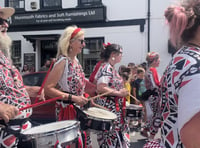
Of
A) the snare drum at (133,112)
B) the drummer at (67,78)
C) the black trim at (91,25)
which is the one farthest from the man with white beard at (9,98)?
the black trim at (91,25)

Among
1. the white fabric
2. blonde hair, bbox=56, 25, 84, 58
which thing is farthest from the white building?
blonde hair, bbox=56, 25, 84, 58

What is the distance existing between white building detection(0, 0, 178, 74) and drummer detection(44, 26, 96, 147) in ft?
26.9

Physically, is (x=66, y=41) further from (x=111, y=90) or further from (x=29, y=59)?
(x=29, y=59)

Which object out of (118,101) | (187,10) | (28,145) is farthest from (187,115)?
(118,101)

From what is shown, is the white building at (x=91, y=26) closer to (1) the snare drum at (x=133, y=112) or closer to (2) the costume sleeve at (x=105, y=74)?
(1) the snare drum at (x=133, y=112)

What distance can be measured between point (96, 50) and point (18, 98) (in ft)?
33.0

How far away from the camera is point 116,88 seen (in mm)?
3656

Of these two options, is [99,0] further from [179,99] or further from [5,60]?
[179,99]

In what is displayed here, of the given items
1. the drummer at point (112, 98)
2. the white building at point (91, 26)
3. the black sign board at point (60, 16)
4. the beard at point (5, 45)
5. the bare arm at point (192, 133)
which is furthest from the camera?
the black sign board at point (60, 16)

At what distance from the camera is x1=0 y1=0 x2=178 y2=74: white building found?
449 inches

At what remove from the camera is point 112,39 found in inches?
466

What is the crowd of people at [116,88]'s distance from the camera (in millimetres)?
1340

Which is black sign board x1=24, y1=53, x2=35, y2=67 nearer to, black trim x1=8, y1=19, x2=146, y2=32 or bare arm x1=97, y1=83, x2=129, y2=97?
black trim x1=8, y1=19, x2=146, y2=32

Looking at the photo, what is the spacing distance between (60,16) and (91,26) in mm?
1497
